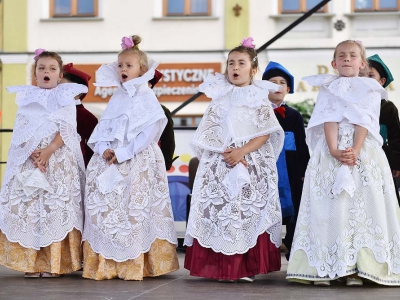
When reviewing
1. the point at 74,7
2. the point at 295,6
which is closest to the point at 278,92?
the point at 295,6

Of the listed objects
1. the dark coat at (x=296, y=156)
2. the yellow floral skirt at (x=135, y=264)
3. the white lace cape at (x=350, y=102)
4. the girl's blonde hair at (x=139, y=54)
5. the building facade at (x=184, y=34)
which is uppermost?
the building facade at (x=184, y=34)

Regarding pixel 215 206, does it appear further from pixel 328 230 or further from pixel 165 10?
pixel 165 10

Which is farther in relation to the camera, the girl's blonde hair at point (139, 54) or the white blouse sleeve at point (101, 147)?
the girl's blonde hair at point (139, 54)

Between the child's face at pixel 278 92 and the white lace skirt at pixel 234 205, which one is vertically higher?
the child's face at pixel 278 92

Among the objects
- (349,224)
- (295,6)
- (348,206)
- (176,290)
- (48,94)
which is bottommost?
(176,290)

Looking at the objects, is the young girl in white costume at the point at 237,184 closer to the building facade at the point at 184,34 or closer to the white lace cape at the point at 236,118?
the white lace cape at the point at 236,118

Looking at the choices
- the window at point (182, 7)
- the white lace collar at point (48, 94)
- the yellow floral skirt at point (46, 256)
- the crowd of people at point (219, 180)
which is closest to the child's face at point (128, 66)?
the crowd of people at point (219, 180)

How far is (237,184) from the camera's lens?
633 centimetres

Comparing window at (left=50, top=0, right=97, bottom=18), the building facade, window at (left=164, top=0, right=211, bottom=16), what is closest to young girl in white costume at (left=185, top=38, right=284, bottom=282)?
the building facade

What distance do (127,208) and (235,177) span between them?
82 cm

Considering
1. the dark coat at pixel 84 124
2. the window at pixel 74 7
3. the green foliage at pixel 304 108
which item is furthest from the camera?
the window at pixel 74 7

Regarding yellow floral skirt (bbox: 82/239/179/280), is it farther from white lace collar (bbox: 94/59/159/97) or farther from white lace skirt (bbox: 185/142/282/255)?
white lace collar (bbox: 94/59/159/97)

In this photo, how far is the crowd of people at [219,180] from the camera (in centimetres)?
609

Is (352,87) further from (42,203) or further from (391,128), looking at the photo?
(42,203)
